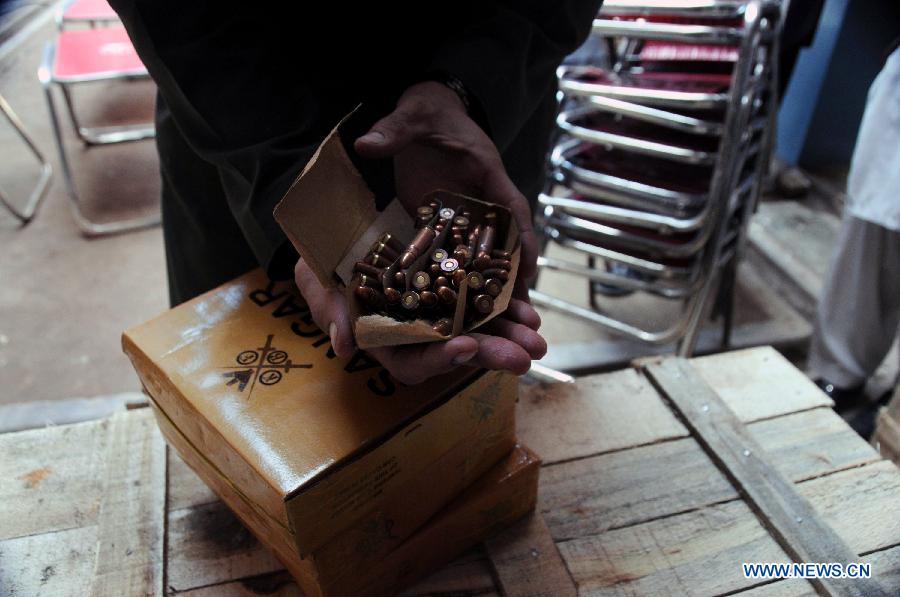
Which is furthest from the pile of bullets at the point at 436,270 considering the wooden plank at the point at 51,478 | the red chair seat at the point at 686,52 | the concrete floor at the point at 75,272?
the concrete floor at the point at 75,272

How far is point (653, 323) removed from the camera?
105 inches

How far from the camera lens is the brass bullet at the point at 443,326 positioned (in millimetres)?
839

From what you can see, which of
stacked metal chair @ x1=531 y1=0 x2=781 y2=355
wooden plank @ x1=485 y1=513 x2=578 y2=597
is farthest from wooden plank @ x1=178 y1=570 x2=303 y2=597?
stacked metal chair @ x1=531 y1=0 x2=781 y2=355

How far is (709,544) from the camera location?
40.4 inches

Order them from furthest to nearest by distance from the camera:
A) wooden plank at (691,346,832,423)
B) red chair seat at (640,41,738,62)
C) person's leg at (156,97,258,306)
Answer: red chair seat at (640,41,738,62) → wooden plank at (691,346,832,423) → person's leg at (156,97,258,306)

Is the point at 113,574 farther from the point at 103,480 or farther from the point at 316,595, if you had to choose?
the point at 316,595

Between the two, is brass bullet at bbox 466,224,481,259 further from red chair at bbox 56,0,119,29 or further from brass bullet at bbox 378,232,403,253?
red chair at bbox 56,0,119,29

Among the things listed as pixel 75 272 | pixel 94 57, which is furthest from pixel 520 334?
pixel 94 57

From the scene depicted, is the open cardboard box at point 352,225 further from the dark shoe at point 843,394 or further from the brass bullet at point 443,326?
the dark shoe at point 843,394

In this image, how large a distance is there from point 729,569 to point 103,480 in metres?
1.02

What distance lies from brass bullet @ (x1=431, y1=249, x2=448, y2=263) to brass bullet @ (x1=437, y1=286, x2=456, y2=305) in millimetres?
82

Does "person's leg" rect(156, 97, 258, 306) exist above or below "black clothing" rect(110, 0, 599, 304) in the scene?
below

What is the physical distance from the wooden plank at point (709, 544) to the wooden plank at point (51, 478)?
0.80 m

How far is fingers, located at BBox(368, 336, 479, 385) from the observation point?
30.5 inches
